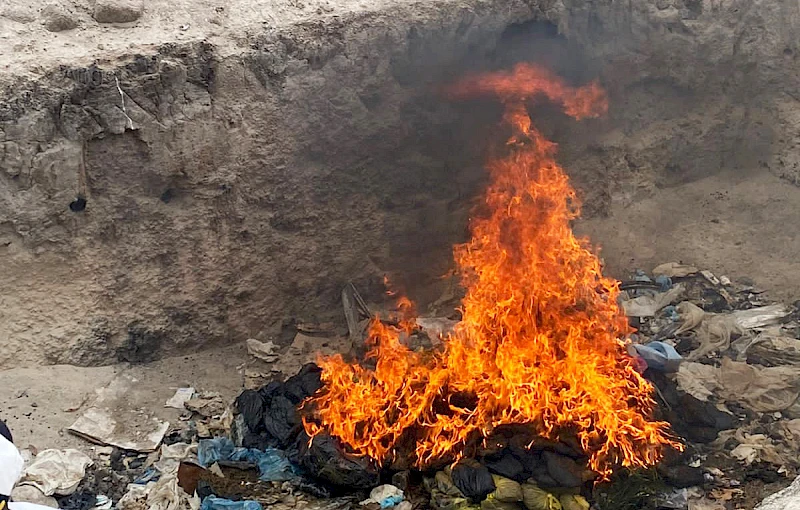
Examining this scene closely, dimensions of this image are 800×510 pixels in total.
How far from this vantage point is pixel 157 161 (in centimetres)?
626

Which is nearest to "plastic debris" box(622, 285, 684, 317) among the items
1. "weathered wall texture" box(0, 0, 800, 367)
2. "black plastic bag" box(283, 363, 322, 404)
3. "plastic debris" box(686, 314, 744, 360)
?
"plastic debris" box(686, 314, 744, 360)

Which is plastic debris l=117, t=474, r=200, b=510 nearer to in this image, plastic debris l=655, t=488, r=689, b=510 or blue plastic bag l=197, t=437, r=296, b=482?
blue plastic bag l=197, t=437, r=296, b=482

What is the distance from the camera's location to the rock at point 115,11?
21.0 feet

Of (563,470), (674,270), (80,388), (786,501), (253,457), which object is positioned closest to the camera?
(786,501)

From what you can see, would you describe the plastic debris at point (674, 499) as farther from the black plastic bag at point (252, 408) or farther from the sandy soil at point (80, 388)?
the sandy soil at point (80, 388)

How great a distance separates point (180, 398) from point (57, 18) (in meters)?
3.49

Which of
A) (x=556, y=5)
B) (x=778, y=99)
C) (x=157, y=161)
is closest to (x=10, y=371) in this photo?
(x=157, y=161)

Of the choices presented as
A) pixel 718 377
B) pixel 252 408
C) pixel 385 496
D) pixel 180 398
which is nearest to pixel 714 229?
pixel 718 377

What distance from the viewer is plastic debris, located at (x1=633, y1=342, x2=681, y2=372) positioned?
6.44 meters

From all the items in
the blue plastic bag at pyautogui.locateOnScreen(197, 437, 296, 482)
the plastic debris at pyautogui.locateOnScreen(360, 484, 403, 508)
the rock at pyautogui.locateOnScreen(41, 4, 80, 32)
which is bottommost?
the blue plastic bag at pyautogui.locateOnScreen(197, 437, 296, 482)

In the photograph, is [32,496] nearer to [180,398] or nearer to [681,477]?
[180,398]

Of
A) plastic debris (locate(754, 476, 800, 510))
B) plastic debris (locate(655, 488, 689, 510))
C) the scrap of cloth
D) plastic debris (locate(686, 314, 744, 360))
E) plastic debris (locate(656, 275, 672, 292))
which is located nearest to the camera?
the scrap of cloth

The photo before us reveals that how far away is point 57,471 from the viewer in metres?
5.45

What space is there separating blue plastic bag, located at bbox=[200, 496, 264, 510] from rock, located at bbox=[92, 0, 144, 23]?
4.21m
